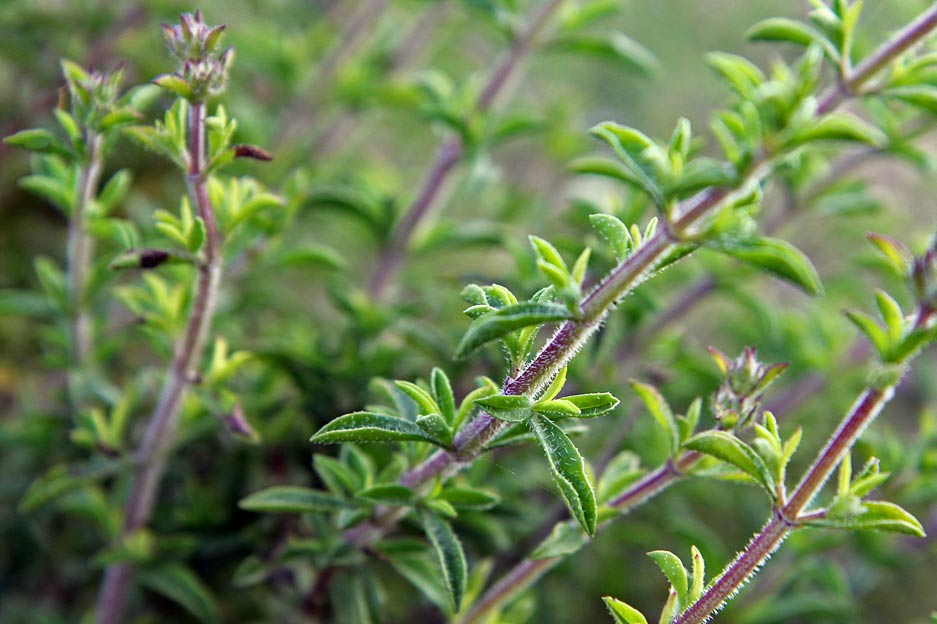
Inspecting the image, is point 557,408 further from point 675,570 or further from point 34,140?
point 34,140

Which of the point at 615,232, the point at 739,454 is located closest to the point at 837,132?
the point at 615,232

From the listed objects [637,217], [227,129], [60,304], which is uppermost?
[637,217]

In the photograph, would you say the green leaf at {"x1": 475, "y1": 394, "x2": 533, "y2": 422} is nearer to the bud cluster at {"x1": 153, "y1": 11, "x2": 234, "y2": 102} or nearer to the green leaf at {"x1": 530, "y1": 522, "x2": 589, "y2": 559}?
the green leaf at {"x1": 530, "y1": 522, "x2": 589, "y2": 559}

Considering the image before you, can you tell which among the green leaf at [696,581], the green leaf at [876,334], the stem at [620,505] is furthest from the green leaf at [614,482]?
the green leaf at [876,334]

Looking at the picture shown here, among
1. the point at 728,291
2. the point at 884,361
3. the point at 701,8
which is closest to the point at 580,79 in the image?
the point at 701,8

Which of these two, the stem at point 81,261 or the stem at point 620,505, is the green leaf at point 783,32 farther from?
the stem at point 81,261

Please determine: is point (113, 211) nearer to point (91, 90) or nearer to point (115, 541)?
point (115, 541)

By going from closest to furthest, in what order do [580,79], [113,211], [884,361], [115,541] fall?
1. [884,361]
2. [115,541]
3. [113,211]
4. [580,79]
